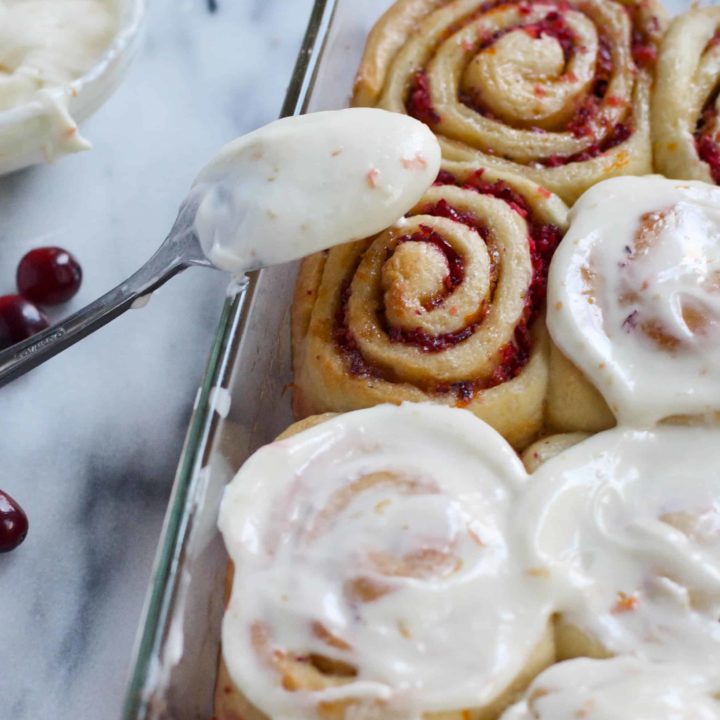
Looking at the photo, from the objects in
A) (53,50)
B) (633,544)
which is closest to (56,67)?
(53,50)

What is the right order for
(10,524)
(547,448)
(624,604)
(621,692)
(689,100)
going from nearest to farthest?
1. (621,692)
2. (624,604)
3. (547,448)
4. (10,524)
5. (689,100)

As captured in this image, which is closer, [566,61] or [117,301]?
[117,301]

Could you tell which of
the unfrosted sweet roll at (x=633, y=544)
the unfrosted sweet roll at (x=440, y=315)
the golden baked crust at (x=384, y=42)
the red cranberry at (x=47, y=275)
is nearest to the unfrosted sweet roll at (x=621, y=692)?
the unfrosted sweet roll at (x=633, y=544)

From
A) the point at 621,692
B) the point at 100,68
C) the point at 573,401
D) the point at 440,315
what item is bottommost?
the point at 621,692

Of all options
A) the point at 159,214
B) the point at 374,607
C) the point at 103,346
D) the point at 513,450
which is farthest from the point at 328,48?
the point at 374,607

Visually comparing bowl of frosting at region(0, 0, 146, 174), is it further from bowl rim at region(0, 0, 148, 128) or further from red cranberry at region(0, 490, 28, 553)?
red cranberry at region(0, 490, 28, 553)

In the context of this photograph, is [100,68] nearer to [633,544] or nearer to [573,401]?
[573,401]

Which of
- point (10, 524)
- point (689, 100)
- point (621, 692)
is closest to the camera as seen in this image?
point (621, 692)

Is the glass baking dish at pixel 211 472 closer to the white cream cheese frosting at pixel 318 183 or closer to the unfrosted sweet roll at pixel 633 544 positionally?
the white cream cheese frosting at pixel 318 183
